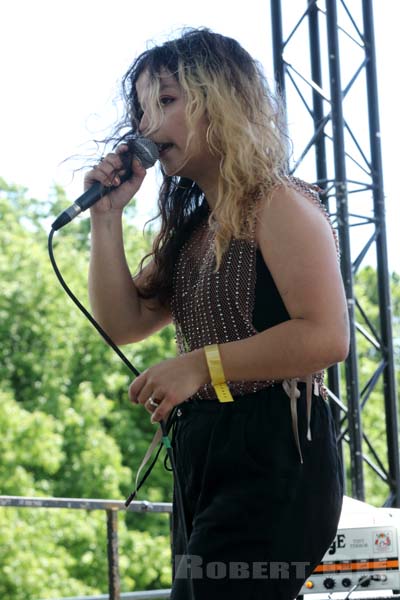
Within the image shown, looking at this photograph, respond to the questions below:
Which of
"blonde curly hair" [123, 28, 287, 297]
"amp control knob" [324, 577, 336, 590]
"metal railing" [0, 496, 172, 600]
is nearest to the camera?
"blonde curly hair" [123, 28, 287, 297]

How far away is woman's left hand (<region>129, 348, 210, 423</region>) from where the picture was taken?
4.42 feet

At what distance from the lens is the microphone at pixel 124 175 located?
1.51 m

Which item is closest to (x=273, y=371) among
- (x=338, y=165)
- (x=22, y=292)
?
(x=338, y=165)

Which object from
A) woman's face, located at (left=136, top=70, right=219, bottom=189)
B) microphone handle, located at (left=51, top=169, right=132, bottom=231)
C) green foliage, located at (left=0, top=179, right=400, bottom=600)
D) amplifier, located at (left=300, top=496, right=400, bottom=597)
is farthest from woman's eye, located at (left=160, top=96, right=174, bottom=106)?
green foliage, located at (left=0, top=179, right=400, bottom=600)

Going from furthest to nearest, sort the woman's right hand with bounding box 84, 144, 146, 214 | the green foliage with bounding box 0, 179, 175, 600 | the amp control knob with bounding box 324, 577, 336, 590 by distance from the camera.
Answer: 1. the green foliage with bounding box 0, 179, 175, 600
2. the amp control knob with bounding box 324, 577, 336, 590
3. the woman's right hand with bounding box 84, 144, 146, 214

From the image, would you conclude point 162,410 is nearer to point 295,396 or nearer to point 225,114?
point 295,396

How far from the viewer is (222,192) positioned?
1.49 metres

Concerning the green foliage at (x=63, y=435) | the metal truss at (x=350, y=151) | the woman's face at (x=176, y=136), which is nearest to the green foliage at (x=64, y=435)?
the green foliage at (x=63, y=435)

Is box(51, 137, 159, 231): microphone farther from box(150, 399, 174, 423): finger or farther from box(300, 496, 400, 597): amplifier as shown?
box(300, 496, 400, 597): amplifier

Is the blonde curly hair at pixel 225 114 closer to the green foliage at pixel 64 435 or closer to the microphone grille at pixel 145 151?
the microphone grille at pixel 145 151

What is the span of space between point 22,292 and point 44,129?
6.47m

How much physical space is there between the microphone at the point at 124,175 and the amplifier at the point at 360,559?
142cm

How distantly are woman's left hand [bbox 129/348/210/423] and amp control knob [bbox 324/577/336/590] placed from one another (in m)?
1.42

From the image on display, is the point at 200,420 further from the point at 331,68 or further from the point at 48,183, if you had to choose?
the point at 48,183
